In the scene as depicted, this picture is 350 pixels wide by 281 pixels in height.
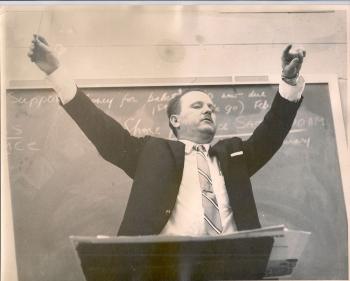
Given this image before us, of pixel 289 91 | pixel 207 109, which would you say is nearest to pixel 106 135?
pixel 207 109

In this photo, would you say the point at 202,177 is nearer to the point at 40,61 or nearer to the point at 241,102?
the point at 241,102

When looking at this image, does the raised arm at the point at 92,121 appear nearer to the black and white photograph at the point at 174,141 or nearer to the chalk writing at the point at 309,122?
the black and white photograph at the point at 174,141

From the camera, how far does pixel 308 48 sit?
700 millimetres

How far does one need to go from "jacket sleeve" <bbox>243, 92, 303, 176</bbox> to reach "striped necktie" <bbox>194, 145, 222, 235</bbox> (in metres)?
0.06

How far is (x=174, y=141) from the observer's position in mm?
674

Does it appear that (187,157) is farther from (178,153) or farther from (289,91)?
(289,91)

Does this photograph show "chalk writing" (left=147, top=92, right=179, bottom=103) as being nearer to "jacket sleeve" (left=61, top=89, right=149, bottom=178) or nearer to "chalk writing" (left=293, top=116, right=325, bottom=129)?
"jacket sleeve" (left=61, top=89, right=149, bottom=178)

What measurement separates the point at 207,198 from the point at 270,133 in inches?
4.9

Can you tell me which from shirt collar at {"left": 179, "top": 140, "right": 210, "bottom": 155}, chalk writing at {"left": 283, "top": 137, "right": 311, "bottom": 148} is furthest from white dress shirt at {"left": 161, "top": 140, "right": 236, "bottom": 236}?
chalk writing at {"left": 283, "top": 137, "right": 311, "bottom": 148}

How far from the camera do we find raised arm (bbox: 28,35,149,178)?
67cm

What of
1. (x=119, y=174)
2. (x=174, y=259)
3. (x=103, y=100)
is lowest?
(x=174, y=259)

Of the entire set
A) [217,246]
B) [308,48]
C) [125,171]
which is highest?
[308,48]

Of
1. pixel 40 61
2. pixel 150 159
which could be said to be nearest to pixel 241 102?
pixel 150 159

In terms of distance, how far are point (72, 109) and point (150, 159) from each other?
0.13m
